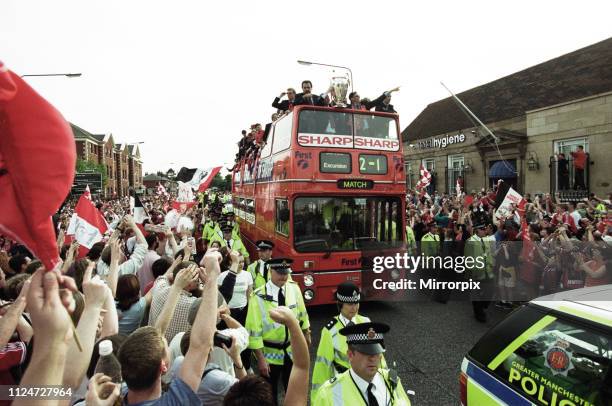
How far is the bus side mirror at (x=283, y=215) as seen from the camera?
25.4ft

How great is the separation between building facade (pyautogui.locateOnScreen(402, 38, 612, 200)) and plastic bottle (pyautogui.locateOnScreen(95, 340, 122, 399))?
2096cm

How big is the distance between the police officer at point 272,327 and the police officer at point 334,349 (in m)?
0.84

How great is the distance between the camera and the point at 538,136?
22.9m

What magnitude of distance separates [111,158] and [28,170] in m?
78.5

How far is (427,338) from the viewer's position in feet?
21.7

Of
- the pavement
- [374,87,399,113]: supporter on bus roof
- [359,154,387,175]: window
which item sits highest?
[374,87,399,113]: supporter on bus roof

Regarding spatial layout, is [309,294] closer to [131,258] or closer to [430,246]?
[131,258]

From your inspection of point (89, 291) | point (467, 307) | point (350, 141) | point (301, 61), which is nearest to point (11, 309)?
point (89, 291)

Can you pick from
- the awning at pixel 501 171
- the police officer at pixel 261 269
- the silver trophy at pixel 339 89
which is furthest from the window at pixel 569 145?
the police officer at pixel 261 269

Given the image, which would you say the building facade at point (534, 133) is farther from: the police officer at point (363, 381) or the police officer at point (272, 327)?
the police officer at point (363, 381)

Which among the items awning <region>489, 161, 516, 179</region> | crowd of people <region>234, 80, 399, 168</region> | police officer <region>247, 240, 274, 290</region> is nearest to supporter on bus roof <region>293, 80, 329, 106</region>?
crowd of people <region>234, 80, 399, 168</region>

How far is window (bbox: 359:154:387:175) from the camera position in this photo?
7953 millimetres

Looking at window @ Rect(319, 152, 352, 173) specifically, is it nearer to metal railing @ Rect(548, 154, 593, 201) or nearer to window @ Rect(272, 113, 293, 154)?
window @ Rect(272, 113, 293, 154)

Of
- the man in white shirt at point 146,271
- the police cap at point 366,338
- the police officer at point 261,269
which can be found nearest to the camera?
the police cap at point 366,338
